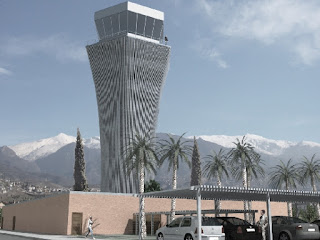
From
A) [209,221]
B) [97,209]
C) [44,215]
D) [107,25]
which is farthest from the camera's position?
[107,25]

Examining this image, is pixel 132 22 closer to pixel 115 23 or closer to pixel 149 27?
pixel 115 23

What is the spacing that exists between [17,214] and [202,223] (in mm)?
44843

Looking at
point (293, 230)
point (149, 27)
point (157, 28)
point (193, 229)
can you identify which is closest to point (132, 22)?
point (149, 27)

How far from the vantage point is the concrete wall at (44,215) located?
40500 millimetres

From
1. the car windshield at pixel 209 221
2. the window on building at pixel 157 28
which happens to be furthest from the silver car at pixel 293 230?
the window on building at pixel 157 28

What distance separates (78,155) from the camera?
91875 millimetres

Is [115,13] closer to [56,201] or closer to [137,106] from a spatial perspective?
[137,106]

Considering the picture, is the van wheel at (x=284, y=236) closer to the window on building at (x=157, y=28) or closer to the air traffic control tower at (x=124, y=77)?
the air traffic control tower at (x=124, y=77)

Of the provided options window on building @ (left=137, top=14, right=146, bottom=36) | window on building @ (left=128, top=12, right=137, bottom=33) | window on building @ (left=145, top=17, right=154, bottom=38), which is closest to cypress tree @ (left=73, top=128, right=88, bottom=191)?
window on building @ (left=128, top=12, right=137, bottom=33)

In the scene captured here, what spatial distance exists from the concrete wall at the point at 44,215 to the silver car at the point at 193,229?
19674 millimetres

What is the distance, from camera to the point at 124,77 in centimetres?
10394

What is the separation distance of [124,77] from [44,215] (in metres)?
61.7

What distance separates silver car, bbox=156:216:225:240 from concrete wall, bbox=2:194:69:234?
1967 cm

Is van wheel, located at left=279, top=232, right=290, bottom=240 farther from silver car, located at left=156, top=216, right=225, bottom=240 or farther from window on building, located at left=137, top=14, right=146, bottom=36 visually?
window on building, located at left=137, top=14, right=146, bottom=36
